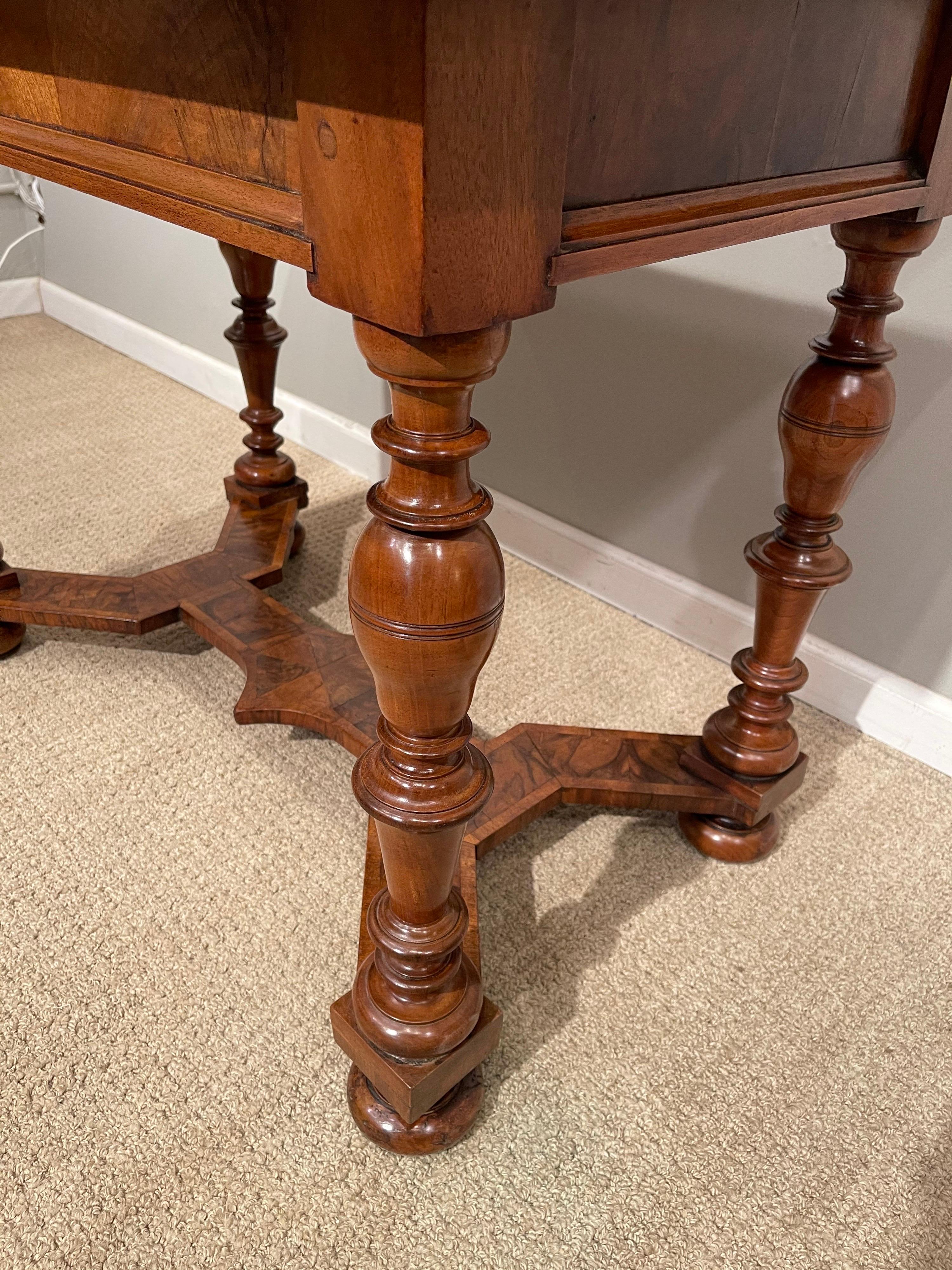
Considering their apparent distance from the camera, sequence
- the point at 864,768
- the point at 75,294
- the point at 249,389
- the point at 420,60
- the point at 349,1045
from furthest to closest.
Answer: the point at 75,294 → the point at 249,389 → the point at 864,768 → the point at 349,1045 → the point at 420,60

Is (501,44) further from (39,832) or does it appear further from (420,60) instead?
(39,832)

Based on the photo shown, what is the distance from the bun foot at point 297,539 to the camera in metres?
1.33

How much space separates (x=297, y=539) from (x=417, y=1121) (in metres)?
0.86

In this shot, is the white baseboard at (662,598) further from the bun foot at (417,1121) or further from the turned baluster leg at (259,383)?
the bun foot at (417,1121)

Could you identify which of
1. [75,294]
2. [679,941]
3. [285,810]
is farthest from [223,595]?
[75,294]

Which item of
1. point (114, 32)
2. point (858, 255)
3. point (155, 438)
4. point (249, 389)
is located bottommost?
point (155, 438)

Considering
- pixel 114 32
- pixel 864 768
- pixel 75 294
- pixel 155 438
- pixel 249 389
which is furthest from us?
pixel 75 294

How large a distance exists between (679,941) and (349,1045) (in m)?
0.31

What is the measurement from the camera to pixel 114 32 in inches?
18.9

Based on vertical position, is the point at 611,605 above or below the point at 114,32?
below

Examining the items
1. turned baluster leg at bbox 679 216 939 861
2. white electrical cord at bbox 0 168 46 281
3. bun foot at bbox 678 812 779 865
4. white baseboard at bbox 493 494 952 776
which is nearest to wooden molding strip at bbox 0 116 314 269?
turned baluster leg at bbox 679 216 939 861

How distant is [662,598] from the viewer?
1242mm

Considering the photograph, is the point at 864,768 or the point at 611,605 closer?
the point at 864,768

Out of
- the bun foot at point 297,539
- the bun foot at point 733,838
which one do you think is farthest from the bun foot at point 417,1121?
the bun foot at point 297,539
